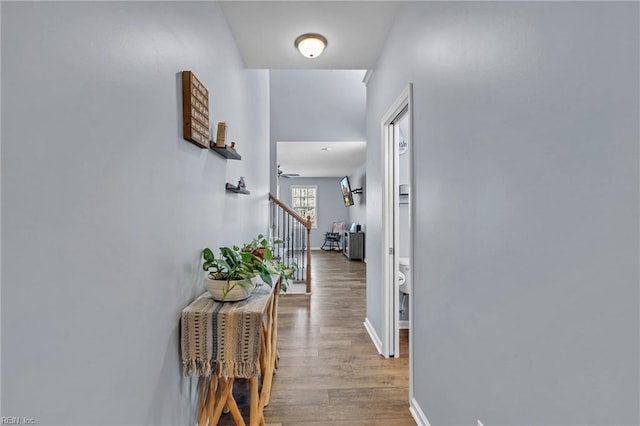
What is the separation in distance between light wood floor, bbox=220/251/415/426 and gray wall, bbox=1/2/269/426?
2.24 feet

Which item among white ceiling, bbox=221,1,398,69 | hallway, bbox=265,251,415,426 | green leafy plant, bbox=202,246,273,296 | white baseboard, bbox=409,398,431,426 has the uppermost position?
white ceiling, bbox=221,1,398,69

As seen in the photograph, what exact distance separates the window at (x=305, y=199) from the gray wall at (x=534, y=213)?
30.1 ft

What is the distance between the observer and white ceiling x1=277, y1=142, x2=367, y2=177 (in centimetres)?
577

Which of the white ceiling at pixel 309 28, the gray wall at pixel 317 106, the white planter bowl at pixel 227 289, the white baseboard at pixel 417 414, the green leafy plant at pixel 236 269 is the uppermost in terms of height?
the gray wall at pixel 317 106

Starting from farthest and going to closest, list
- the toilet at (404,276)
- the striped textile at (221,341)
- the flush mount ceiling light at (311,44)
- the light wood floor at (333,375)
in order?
the toilet at (404,276) < the flush mount ceiling light at (311,44) < the light wood floor at (333,375) < the striped textile at (221,341)

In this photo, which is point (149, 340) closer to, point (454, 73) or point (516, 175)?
point (516, 175)

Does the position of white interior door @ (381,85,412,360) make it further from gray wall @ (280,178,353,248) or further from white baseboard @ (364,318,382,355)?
gray wall @ (280,178,353,248)

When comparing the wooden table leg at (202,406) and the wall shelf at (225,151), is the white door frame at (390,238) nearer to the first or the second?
the wall shelf at (225,151)

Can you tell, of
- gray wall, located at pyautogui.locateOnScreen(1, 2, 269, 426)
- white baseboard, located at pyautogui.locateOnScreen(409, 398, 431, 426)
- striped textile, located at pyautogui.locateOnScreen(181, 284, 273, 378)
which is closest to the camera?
gray wall, located at pyautogui.locateOnScreen(1, 2, 269, 426)

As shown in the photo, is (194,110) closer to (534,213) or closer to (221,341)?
(221,341)

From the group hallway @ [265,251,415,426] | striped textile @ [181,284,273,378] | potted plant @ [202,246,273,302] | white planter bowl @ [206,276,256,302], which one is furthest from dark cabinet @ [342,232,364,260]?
striped textile @ [181,284,273,378]

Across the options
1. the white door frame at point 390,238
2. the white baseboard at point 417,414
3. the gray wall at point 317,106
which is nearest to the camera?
the white baseboard at point 417,414

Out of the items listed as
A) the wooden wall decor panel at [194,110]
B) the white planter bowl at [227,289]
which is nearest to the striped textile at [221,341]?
the white planter bowl at [227,289]

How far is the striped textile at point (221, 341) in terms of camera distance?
4.31 ft
